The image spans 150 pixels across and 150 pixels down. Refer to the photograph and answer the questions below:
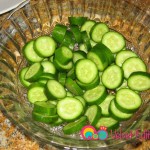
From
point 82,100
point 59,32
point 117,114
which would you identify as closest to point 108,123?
point 117,114

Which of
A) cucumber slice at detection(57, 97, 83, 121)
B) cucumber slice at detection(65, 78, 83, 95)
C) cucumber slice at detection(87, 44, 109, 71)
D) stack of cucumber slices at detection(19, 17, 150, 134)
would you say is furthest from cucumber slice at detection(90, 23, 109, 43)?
cucumber slice at detection(57, 97, 83, 121)

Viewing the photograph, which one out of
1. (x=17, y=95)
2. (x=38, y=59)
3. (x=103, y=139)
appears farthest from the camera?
(x=38, y=59)

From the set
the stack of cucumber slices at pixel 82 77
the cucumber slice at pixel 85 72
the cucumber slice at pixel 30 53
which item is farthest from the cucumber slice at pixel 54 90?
the cucumber slice at pixel 30 53

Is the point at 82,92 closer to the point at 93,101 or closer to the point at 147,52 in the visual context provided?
the point at 93,101

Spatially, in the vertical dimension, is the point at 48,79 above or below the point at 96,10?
below

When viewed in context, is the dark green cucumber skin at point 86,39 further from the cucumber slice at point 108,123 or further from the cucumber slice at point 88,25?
the cucumber slice at point 108,123

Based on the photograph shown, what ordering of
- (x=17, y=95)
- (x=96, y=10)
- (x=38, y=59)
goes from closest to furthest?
(x=17, y=95), (x=38, y=59), (x=96, y=10)

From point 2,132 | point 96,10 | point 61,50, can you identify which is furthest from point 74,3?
point 2,132
